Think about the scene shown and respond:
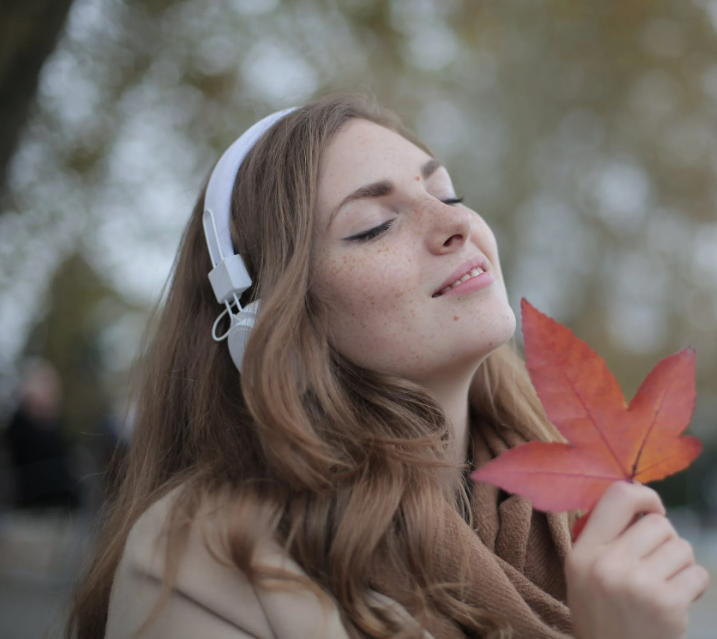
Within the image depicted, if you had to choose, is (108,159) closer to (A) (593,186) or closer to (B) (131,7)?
(B) (131,7)

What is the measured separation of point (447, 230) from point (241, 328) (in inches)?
23.0

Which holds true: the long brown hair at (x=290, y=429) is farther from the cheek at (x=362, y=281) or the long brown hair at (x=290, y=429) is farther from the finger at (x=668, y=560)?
the finger at (x=668, y=560)

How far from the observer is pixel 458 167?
10688mm

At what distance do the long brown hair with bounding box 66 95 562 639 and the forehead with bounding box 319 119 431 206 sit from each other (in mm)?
39

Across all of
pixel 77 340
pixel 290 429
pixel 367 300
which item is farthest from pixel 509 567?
pixel 77 340

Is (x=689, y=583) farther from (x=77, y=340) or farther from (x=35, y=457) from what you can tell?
(x=77, y=340)

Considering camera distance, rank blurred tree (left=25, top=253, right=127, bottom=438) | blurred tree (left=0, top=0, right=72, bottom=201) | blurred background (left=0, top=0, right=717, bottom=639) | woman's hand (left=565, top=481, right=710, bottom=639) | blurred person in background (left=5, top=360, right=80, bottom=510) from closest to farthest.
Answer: woman's hand (left=565, top=481, right=710, bottom=639) < blurred tree (left=0, top=0, right=72, bottom=201) < blurred background (left=0, top=0, right=717, bottom=639) < blurred person in background (left=5, top=360, right=80, bottom=510) < blurred tree (left=25, top=253, right=127, bottom=438)

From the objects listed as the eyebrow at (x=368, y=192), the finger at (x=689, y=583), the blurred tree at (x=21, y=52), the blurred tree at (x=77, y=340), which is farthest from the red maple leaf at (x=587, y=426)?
the blurred tree at (x=77, y=340)

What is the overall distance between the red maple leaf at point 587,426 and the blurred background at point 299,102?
4.82ft

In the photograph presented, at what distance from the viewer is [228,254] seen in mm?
1870

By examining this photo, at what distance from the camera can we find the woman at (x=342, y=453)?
1.44 m

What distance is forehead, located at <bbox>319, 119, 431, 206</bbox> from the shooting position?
5.97 ft

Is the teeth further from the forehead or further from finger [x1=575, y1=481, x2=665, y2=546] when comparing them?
finger [x1=575, y1=481, x2=665, y2=546]

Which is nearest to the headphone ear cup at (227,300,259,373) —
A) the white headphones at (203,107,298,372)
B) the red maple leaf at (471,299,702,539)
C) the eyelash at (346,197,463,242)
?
the white headphones at (203,107,298,372)
